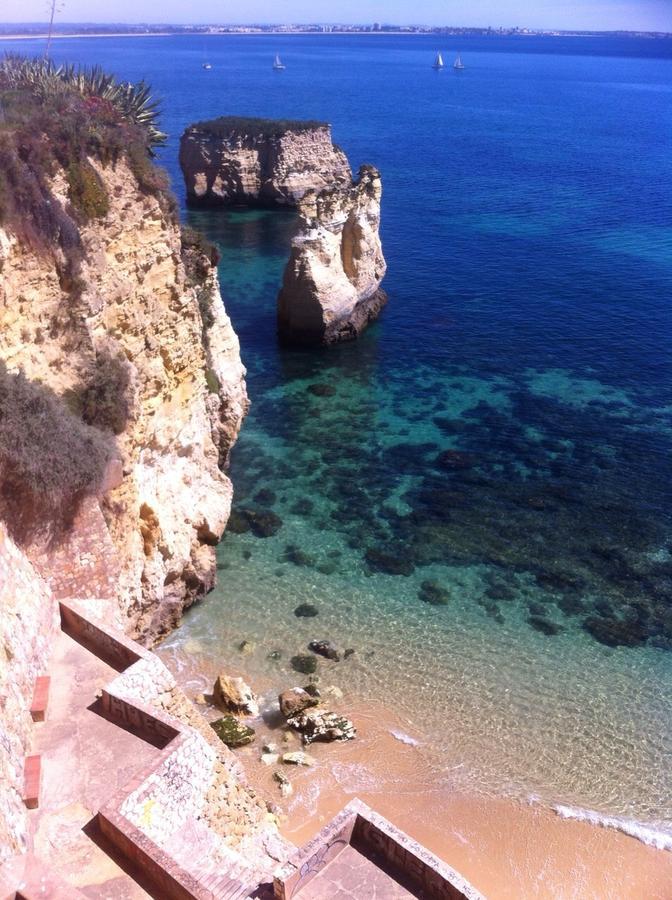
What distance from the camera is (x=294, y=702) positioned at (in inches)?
656

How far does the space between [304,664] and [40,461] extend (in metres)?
8.70

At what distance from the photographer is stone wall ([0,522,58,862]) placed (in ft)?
29.8

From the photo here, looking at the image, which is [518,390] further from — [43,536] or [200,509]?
[43,536]

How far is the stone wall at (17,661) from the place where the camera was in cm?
909

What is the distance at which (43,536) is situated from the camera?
13047 millimetres

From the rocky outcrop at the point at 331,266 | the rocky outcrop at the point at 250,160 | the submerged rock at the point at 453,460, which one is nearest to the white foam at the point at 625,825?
the submerged rock at the point at 453,460

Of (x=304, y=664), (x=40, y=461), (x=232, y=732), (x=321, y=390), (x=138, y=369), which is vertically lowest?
(x=232, y=732)

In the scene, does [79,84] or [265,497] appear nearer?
[79,84]

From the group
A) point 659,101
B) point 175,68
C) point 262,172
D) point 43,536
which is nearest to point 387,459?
point 43,536

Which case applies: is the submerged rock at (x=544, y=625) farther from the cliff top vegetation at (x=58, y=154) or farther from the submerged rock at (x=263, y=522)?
the cliff top vegetation at (x=58, y=154)

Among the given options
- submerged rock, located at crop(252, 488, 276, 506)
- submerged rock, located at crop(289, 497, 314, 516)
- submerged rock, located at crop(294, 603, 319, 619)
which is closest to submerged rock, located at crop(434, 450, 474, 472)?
submerged rock, located at crop(289, 497, 314, 516)

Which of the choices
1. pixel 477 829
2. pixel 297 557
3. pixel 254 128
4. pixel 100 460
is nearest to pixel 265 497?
pixel 297 557

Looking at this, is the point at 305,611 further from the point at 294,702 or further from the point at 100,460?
the point at 100,460

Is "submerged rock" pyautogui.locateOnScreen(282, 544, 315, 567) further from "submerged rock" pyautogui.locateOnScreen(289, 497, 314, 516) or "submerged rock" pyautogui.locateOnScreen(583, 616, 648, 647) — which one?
"submerged rock" pyautogui.locateOnScreen(583, 616, 648, 647)
